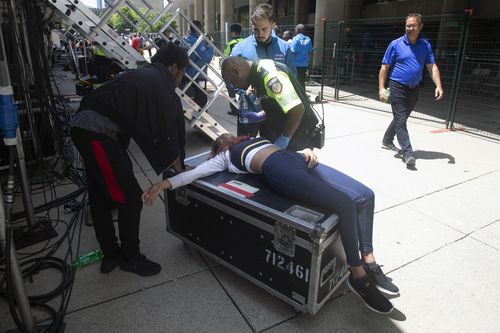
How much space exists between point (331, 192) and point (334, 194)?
0.02m

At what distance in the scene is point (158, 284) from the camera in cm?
275

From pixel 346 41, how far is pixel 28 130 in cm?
1145

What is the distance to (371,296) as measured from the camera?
2.39 metres

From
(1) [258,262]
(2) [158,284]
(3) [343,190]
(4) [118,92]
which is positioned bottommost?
(2) [158,284]

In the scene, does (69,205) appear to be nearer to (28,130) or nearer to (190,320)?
(28,130)

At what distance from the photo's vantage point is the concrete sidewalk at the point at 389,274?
237 cm

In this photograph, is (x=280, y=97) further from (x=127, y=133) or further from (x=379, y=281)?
(x=379, y=281)

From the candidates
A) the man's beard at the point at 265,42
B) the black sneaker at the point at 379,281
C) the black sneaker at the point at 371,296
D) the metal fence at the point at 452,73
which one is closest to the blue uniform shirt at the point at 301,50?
the metal fence at the point at 452,73

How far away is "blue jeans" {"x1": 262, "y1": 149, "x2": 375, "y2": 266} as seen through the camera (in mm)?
2309

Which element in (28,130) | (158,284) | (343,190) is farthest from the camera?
(28,130)

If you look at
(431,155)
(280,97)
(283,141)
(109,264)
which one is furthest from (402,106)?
(109,264)

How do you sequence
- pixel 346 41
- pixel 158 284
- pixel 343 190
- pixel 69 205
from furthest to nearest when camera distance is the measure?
pixel 346 41 → pixel 69 205 → pixel 158 284 → pixel 343 190

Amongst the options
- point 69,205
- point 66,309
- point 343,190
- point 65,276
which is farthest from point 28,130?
point 343,190

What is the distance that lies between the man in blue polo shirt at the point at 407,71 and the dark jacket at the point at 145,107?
12.0 feet
